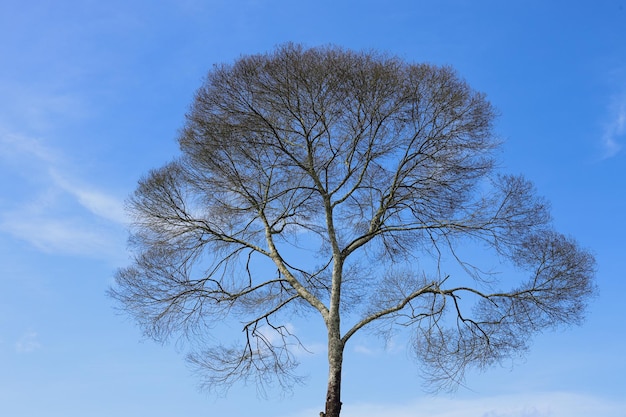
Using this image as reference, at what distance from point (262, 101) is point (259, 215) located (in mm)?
2432

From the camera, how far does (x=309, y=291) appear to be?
45.6ft

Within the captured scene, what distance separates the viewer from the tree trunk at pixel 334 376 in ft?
39.6

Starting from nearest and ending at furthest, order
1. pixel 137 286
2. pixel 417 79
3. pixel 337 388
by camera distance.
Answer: pixel 337 388 → pixel 417 79 → pixel 137 286

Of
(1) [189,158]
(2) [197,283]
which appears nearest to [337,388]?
(2) [197,283]

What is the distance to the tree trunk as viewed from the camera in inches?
475

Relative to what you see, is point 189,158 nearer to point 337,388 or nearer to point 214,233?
point 214,233

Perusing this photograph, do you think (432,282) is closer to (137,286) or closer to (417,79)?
(417,79)

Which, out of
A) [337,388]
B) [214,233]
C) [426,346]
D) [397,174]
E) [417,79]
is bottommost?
[337,388]

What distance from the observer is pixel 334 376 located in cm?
1225

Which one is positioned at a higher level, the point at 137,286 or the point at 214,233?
the point at 214,233

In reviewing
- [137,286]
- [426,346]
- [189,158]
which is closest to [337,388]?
[426,346]

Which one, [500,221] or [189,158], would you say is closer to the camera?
[500,221]

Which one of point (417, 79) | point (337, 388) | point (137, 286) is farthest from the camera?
point (137, 286)

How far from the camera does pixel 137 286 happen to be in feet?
45.5
